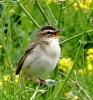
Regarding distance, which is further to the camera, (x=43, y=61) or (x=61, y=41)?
(x=61, y=41)

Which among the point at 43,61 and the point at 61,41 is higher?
the point at 43,61

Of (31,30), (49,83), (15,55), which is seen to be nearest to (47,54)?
(49,83)

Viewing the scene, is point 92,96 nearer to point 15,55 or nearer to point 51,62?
point 51,62

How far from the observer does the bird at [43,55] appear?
5176mm

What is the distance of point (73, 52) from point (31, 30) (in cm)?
83

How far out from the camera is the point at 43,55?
5.19m

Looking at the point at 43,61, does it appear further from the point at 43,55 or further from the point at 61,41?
the point at 61,41

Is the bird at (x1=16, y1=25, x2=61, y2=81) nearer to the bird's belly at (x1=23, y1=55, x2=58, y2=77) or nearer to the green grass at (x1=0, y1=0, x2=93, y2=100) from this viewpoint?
the bird's belly at (x1=23, y1=55, x2=58, y2=77)

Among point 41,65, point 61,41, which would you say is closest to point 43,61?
point 41,65

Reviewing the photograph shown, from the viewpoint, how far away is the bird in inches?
204

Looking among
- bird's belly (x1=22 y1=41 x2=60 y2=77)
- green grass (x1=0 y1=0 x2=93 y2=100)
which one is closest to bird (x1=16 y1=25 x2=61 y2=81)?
bird's belly (x1=22 y1=41 x2=60 y2=77)

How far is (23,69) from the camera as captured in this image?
5473mm

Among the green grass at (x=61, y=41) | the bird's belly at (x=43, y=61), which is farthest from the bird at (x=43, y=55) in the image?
the green grass at (x=61, y=41)

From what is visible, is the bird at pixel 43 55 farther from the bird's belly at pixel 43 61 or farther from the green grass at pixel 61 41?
the green grass at pixel 61 41
